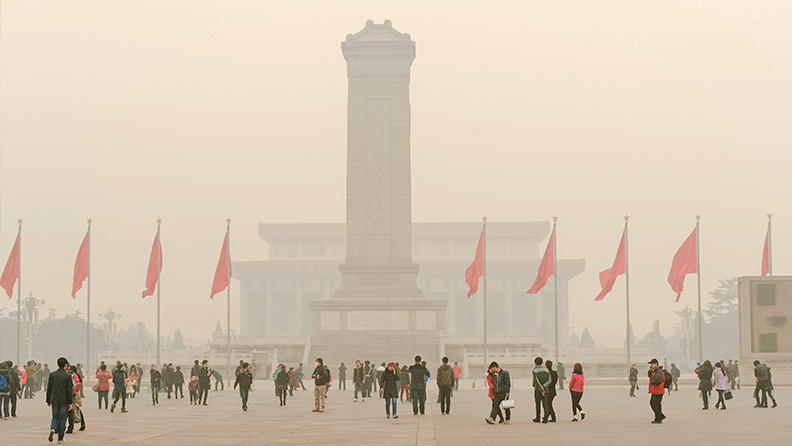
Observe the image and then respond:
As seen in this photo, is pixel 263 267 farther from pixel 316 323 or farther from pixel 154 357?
pixel 154 357

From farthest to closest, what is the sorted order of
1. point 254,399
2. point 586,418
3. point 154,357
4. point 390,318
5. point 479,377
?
point 390,318 < point 154,357 < point 479,377 < point 254,399 < point 586,418

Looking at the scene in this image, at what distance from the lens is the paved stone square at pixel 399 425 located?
2039cm

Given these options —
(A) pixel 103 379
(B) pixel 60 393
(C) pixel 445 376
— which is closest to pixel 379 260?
(A) pixel 103 379

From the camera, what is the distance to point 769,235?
52.6 meters

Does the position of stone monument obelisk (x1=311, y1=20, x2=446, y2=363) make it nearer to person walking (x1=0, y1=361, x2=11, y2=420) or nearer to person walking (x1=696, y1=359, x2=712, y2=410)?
person walking (x1=696, y1=359, x2=712, y2=410)

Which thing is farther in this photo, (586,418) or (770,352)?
(770,352)

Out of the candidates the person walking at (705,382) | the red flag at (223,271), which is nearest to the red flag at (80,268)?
the red flag at (223,271)

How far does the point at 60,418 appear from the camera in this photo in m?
20.3

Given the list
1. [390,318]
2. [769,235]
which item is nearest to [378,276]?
[390,318]

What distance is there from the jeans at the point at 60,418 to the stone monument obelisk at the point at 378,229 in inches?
2084

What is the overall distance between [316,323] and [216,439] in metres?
54.5

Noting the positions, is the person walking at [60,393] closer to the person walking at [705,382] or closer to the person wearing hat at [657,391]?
the person wearing hat at [657,391]

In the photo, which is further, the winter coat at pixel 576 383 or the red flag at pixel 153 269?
the red flag at pixel 153 269

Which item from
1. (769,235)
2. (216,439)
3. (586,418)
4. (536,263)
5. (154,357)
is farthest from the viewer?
(536,263)
